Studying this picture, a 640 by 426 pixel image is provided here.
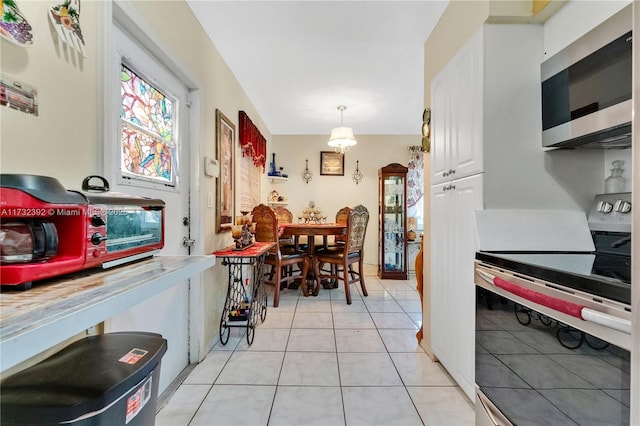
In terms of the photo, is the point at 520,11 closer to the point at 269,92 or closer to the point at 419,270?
the point at 419,270

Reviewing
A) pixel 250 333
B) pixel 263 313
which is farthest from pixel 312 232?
pixel 250 333

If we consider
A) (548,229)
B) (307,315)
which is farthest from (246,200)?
(548,229)

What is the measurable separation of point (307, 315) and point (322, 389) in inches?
46.7

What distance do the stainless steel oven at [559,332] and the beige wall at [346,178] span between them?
145 inches

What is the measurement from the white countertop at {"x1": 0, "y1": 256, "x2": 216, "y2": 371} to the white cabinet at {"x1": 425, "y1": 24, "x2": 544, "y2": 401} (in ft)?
4.71

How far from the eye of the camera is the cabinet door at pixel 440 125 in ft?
A: 5.73

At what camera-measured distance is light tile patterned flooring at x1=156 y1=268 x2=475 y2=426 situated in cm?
143

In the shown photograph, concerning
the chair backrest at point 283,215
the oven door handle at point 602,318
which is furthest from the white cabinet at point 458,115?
the chair backrest at point 283,215

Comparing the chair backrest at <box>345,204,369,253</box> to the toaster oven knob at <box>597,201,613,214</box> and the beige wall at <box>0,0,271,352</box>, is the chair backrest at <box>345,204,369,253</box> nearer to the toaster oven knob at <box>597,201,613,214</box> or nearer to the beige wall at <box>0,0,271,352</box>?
the toaster oven knob at <box>597,201,613,214</box>

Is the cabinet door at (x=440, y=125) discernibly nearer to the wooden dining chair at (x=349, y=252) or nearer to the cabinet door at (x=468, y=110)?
the cabinet door at (x=468, y=110)

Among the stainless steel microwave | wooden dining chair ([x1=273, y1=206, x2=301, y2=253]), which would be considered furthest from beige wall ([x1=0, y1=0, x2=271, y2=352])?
wooden dining chair ([x1=273, y1=206, x2=301, y2=253])

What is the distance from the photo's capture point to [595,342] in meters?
0.74

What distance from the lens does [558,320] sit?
0.84 meters

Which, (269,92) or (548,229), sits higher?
(269,92)
